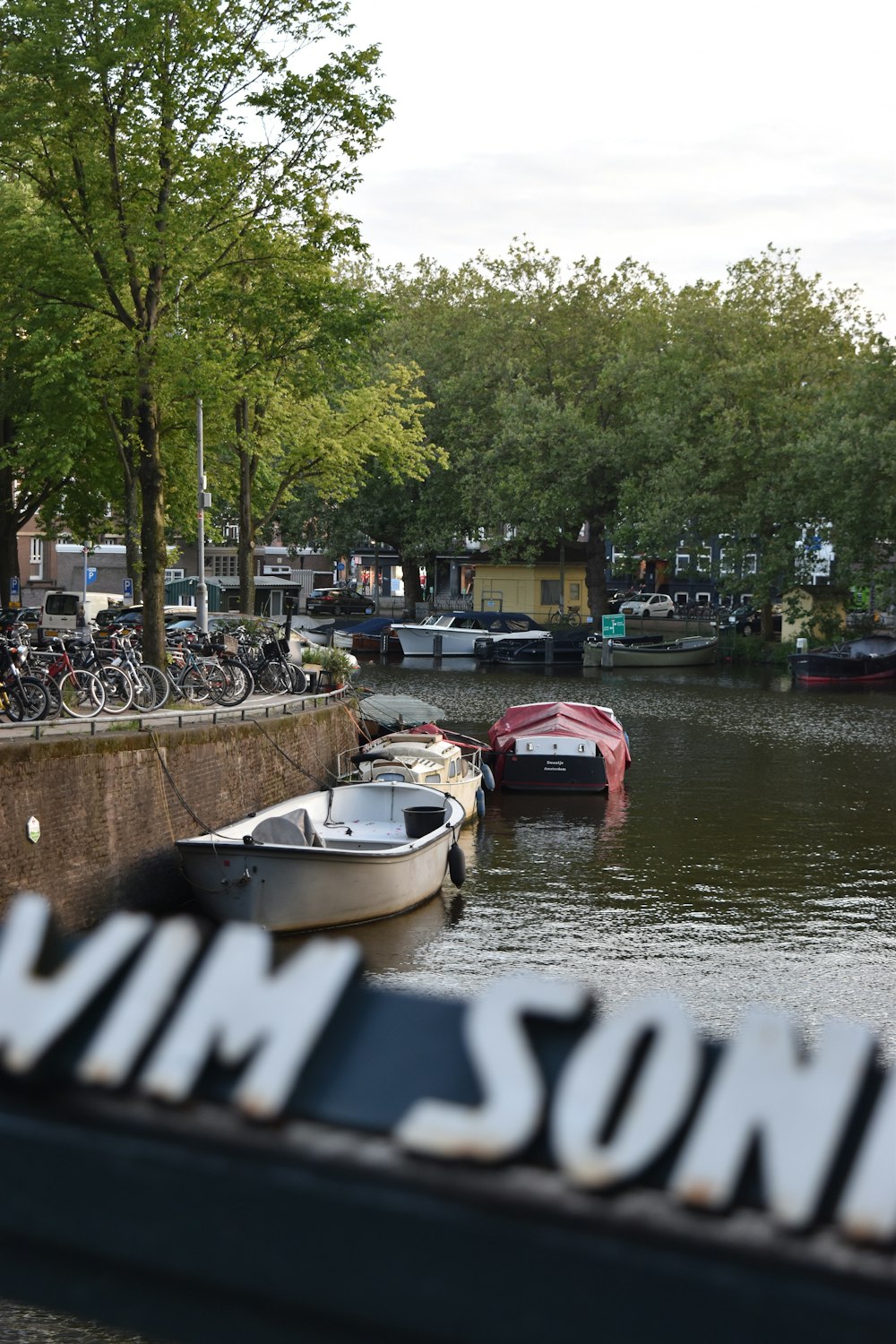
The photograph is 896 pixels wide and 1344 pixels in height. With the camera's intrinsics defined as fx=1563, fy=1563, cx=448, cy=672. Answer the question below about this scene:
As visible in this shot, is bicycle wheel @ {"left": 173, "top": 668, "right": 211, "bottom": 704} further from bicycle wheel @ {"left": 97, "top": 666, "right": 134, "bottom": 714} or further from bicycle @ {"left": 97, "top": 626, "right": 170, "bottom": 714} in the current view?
bicycle wheel @ {"left": 97, "top": 666, "right": 134, "bottom": 714}

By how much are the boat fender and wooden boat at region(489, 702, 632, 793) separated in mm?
10228

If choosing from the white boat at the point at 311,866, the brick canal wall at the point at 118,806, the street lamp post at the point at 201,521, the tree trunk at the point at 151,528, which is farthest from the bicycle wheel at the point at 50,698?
the street lamp post at the point at 201,521

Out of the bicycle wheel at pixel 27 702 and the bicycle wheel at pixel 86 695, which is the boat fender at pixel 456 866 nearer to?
the bicycle wheel at pixel 86 695

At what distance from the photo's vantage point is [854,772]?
1438 inches

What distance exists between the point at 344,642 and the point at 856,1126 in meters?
67.8

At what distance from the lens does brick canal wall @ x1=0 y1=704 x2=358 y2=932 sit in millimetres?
17797

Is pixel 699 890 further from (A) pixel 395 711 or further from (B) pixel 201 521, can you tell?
(B) pixel 201 521

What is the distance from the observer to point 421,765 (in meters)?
27.7

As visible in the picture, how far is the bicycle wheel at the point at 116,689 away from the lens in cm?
2267

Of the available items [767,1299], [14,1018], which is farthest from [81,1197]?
[767,1299]

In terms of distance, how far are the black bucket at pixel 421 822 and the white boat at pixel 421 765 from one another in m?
1.78

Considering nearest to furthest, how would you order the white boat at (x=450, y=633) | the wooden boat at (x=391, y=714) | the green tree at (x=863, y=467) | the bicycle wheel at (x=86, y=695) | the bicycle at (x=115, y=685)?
1. the bicycle wheel at (x=86, y=695)
2. the bicycle at (x=115, y=685)
3. the wooden boat at (x=391, y=714)
4. the green tree at (x=863, y=467)
5. the white boat at (x=450, y=633)

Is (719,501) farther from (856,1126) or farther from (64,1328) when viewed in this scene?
(856,1126)

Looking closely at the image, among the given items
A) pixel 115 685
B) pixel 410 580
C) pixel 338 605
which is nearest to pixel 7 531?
pixel 115 685
